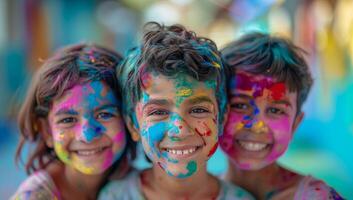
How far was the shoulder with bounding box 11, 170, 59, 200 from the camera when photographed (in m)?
1.92

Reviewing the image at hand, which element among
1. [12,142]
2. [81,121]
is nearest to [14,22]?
[12,142]

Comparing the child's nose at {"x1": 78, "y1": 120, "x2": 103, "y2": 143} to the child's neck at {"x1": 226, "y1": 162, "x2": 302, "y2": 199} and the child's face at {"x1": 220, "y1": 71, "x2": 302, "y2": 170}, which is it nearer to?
the child's face at {"x1": 220, "y1": 71, "x2": 302, "y2": 170}

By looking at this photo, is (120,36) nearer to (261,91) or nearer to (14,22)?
(14,22)

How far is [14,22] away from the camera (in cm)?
816

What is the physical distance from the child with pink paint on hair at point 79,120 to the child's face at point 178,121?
0.26m

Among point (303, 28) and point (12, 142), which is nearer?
point (303, 28)

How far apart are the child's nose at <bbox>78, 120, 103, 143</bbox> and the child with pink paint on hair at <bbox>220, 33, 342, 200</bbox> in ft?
1.97

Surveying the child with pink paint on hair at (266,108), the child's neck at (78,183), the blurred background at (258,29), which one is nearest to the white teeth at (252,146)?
the child with pink paint on hair at (266,108)

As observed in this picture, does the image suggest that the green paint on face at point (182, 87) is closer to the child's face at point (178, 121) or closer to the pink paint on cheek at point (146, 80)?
the child's face at point (178, 121)

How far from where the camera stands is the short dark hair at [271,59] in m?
1.94

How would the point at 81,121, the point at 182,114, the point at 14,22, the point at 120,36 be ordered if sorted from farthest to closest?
the point at 120,36
the point at 14,22
the point at 81,121
the point at 182,114

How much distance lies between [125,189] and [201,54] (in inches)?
28.8

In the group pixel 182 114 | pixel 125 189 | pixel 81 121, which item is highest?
pixel 182 114

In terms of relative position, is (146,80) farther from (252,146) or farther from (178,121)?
(252,146)
